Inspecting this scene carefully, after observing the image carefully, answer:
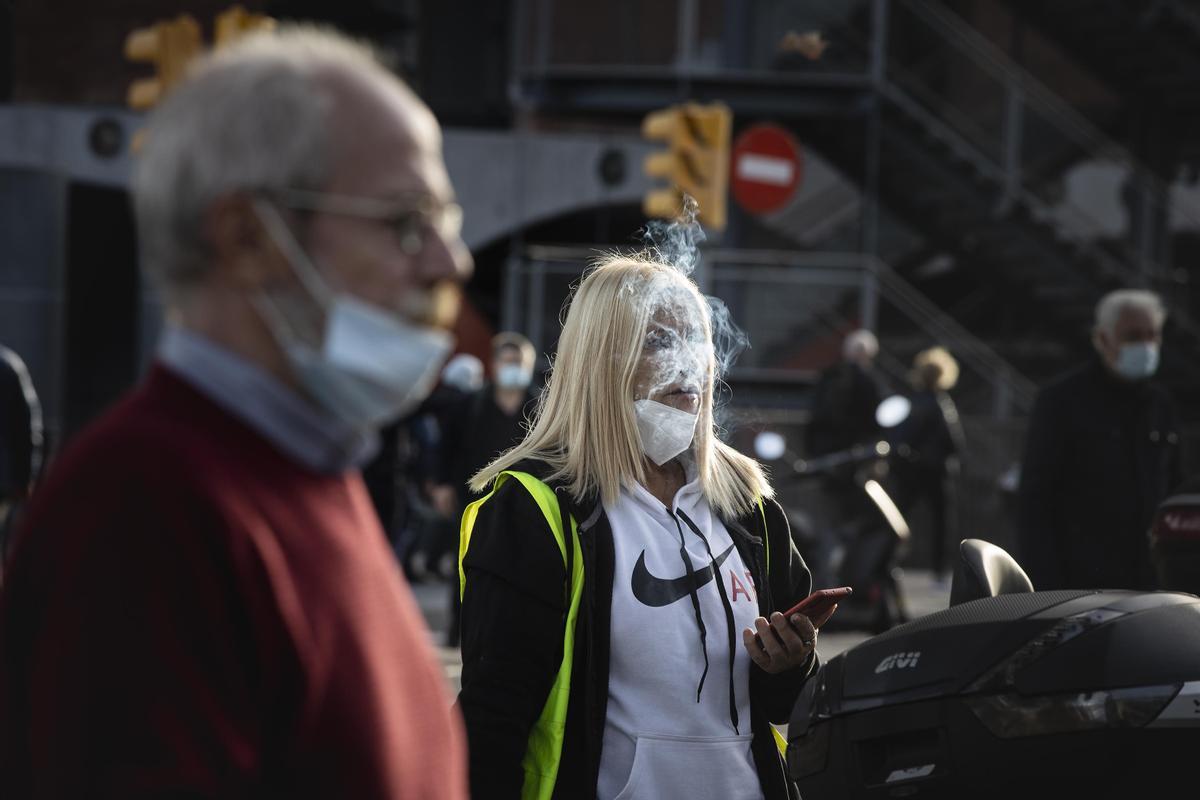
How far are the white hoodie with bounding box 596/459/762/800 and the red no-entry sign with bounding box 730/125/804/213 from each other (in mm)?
10878

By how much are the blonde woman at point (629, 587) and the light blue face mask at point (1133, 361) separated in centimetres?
301

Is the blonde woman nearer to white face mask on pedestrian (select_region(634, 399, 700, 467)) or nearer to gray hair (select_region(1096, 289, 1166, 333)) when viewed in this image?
white face mask on pedestrian (select_region(634, 399, 700, 467))

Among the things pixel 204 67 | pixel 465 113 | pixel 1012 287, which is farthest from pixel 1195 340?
pixel 204 67

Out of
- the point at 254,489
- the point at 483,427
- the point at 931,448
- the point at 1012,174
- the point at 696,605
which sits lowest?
the point at 931,448

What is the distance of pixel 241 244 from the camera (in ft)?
5.66

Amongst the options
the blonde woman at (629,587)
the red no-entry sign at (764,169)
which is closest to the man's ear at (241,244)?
the blonde woman at (629,587)

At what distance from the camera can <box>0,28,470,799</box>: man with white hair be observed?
1.56 metres

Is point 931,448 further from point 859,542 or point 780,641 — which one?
point 780,641

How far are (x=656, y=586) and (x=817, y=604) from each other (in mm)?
290

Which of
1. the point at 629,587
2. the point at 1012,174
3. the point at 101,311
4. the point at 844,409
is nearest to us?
the point at 629,587

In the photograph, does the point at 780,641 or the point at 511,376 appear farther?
the point at 511,376

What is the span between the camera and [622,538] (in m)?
3.49

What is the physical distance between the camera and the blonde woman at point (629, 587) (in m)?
3.34

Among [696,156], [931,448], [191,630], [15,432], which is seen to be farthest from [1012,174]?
[191,630]
